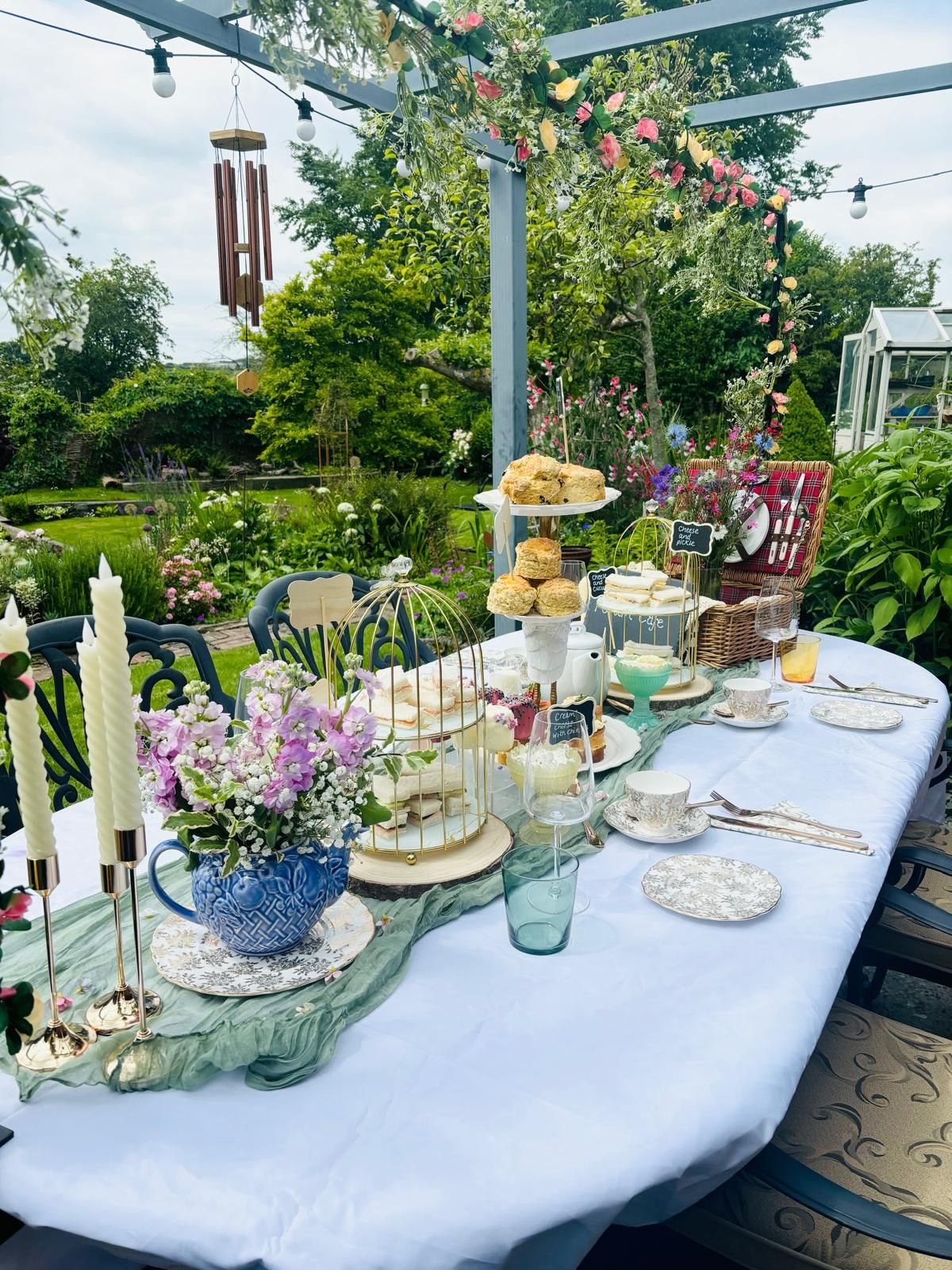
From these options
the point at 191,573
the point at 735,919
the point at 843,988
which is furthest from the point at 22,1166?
the point at 191,573

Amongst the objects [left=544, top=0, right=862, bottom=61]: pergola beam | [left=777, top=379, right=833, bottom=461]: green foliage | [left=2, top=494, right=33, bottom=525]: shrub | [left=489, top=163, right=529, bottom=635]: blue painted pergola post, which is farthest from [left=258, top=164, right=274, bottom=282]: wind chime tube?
[left=2, top=494, right=33, bottom=525]: shrub

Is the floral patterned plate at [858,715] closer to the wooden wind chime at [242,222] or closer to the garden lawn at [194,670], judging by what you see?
the wooden wind chime at [242,222]

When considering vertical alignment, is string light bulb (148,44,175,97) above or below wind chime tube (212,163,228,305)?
above

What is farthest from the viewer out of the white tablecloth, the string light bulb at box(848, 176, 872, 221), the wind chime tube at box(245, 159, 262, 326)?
the string light bulb at box(848, 176, 872, 221)

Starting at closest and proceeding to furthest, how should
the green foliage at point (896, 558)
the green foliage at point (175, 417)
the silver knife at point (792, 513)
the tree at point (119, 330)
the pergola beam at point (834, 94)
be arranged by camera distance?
the silver knife at point (792, 513)
the green foliage at point (896, 558)
the pergola beam at point (834, 94)
the green foliage at point (175, 417)
the tree at point (119, 330)

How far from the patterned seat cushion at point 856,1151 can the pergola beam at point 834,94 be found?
13.2 feet

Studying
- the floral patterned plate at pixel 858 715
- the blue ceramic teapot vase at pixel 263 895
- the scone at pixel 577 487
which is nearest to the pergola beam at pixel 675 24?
the scone at pixel 577 487

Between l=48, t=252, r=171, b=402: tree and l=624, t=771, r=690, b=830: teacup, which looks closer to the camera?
l=624, t=771, r=690, b=830: teacup

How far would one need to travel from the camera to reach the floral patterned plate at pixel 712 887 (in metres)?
1.29

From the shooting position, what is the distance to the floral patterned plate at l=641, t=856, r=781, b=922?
1.29 metres

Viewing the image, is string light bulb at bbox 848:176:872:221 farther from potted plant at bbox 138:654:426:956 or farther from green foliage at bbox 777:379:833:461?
potted plant at bbox 138:654:426:956

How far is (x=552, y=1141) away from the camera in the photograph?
892 mm

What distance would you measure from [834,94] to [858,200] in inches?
115

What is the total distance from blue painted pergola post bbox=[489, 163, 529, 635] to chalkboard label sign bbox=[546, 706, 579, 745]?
2659 mm
